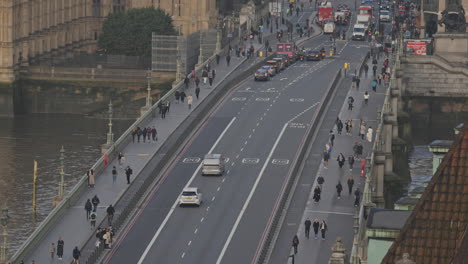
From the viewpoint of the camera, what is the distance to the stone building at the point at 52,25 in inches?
6757

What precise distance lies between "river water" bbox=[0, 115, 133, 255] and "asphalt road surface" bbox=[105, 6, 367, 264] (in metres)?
9.89

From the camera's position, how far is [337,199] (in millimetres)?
95062

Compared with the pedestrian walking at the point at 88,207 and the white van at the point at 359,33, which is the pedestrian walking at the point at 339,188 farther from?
the white van at the point at 359,33

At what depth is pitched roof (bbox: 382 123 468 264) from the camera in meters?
23.8

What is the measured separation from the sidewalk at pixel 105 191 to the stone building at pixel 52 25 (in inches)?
1714

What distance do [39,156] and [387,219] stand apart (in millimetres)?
87835

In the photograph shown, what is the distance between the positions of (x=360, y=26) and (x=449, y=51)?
2633 cm

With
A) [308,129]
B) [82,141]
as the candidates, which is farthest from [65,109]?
[308,129]

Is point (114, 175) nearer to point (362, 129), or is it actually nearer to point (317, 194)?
point (317, 194)

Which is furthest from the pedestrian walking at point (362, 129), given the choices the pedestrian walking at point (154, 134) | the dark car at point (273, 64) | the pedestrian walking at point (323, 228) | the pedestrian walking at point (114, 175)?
the dark car at point (273, 64)

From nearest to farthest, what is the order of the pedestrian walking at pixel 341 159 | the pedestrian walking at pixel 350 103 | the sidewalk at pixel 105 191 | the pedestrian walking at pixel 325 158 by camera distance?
the sidewalk at pixel 105 191 < the pedestrian walking at pixel 341 159 < the pedestrian walking at pixel 325 158 < the pedestrian walking at pixel 350 103

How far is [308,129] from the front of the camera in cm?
11912

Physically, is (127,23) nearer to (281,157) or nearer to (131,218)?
(281,157)

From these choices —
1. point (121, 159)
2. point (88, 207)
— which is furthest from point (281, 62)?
point (88, 207)
